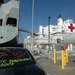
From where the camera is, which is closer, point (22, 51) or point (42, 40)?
point (22, 51)

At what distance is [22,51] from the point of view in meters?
6.17

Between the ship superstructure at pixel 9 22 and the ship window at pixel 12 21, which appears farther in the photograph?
the ship window at pixel 12 21

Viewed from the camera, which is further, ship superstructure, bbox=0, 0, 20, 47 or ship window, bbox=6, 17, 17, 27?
ship window, bbox=6, 17, 17, 27

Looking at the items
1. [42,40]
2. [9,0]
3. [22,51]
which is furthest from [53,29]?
[22,51]

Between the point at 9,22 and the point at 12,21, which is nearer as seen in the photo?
the point at 9,22

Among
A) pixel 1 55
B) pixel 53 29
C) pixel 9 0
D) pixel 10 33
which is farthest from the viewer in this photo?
pixel 53 29

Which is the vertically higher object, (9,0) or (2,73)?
(9,0)

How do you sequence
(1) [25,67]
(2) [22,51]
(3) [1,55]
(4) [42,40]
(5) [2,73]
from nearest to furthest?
(5) [2,73] < (1) [25,67] < (3) [1,55] < (2) [22,51] < (4) [42,40]

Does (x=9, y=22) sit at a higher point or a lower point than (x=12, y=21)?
lower

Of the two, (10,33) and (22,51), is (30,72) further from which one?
(10,33)

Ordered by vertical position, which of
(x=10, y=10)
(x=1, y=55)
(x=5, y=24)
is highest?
(x=10, y=10)

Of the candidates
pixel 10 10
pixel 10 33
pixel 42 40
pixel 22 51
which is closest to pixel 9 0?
pixel 10 10

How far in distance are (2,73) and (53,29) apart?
3948 inches

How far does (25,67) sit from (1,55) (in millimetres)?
849
